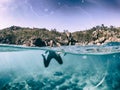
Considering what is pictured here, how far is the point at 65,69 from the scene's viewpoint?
28.3m

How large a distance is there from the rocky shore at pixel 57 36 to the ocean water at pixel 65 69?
2160 mm

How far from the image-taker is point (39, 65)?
31344mm

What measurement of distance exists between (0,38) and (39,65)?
6.28 meters

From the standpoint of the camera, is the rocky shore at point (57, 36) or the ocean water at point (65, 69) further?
the rocky shore at point (57, 36)

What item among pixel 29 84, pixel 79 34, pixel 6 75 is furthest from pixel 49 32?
pixel 29 84

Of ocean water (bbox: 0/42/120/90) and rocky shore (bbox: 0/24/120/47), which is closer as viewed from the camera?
ocean water (bbox: 0/42/120/90)

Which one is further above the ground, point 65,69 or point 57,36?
point 57,36

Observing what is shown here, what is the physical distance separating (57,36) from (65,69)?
36.2ft

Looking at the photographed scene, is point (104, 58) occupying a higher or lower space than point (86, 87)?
higher

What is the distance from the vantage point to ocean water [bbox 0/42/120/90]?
75.8 feet

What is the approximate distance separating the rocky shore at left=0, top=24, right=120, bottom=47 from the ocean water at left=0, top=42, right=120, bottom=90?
85.0 inches

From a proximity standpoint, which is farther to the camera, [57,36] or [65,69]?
[57,36]

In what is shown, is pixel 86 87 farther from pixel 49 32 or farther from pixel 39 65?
pixel 49 32

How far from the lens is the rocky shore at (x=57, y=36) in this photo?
29.8m
